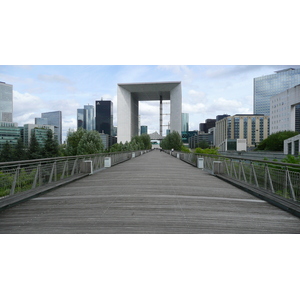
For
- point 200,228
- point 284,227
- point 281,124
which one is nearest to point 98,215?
point 200,228

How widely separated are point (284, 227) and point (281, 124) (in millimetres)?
94187

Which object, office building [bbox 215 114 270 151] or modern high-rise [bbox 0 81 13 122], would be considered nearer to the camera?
office building [bbox 215 114 270 151]

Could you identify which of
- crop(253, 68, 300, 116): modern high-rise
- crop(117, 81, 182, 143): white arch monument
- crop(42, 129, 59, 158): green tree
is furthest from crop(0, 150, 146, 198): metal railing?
crop(253, 68, 300, 116): modern high-rise

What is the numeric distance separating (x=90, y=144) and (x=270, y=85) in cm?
16819

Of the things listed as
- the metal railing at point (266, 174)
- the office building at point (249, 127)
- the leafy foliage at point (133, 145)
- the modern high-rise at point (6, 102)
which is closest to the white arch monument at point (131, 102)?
the leafy foliage at point (133, 145)

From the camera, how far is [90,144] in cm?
4406

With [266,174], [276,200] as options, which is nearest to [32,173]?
[276,200]

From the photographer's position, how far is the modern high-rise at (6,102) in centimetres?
14199

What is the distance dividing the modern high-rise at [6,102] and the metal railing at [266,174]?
15066 centimetres

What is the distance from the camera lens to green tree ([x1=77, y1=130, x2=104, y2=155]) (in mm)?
43831

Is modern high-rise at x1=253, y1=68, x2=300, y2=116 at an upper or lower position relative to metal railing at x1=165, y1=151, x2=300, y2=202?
upper

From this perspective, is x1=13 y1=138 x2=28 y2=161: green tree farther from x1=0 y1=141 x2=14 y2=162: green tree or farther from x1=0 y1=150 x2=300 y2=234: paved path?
x1=0 y1=150 x2=300 y2=234: paved path

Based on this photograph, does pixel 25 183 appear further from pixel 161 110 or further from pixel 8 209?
pixel 161 110

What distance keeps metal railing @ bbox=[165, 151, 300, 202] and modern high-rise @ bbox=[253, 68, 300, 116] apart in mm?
160885
